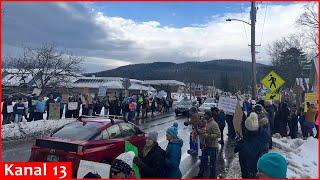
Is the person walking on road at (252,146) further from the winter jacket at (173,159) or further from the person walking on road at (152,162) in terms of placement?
the person walking on road at (152,162)

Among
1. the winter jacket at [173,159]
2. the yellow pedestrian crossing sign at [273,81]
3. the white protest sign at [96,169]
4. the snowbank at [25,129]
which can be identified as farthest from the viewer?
the yellow pedestrian crossing sign at [273,81]

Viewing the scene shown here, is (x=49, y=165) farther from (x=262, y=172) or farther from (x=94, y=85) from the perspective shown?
(x=94, y=85)

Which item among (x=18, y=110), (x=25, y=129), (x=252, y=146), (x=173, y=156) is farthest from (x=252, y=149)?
(x=18, y=110)

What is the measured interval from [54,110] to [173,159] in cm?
1733

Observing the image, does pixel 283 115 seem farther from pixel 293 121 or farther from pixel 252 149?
pixel 252 149

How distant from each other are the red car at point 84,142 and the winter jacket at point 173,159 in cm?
289

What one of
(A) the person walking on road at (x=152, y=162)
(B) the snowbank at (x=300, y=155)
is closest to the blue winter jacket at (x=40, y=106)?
(B) the snowbank at (x=300, y=155)

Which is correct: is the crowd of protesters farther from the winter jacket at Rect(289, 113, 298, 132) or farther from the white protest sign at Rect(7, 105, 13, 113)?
the winter jacket at Rect(289, 113, 298, 132)

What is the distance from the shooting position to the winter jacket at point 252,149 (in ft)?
29.2

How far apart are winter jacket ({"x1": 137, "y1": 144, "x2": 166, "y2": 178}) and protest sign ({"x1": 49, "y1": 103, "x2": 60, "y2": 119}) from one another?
688 inches

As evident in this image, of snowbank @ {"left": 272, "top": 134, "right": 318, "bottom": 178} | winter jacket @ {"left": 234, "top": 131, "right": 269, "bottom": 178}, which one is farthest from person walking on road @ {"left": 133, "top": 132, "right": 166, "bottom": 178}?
snowbank @ {"left": 272, "top": 134, "right": 318, "bottom": 178}

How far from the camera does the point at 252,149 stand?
8.90 meters

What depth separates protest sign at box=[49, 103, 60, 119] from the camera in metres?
23.3

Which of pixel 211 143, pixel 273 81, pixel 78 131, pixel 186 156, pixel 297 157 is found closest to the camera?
pixel 78 131
